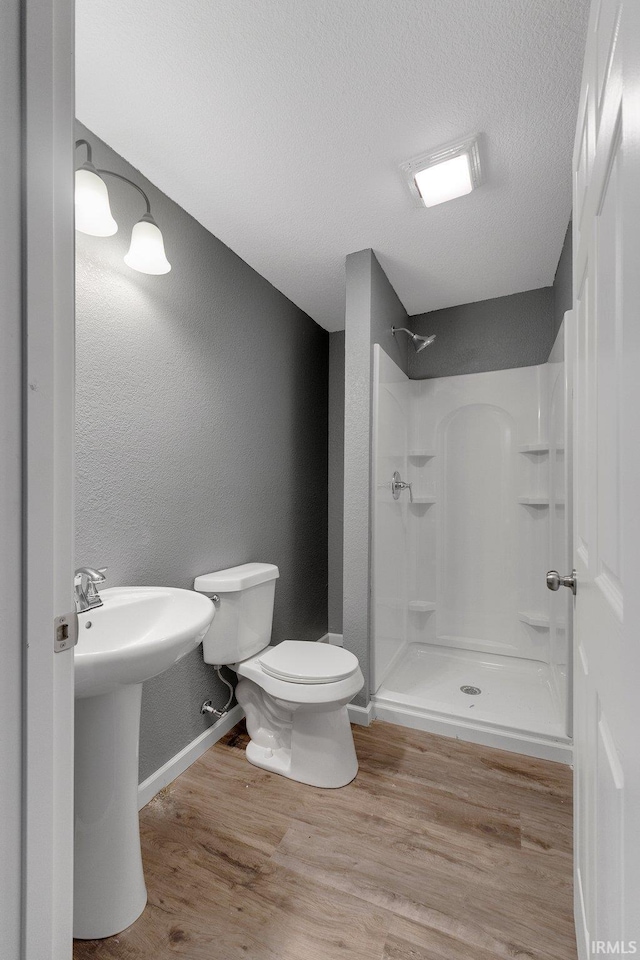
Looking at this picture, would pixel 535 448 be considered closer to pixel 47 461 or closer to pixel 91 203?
pixel 91 203

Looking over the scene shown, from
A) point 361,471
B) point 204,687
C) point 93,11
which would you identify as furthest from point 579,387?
point 204,687

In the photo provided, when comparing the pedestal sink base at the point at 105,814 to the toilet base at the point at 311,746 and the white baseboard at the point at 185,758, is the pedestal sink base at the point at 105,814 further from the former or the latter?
the toilet base at the point at 311,746

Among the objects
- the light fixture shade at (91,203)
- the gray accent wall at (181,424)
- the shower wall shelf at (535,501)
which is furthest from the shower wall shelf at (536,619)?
the light fixture shade at (91,203)

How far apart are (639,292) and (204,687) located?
6.61 feet

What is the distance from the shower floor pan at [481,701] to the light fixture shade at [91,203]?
2260 mm

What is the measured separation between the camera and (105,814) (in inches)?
44.3

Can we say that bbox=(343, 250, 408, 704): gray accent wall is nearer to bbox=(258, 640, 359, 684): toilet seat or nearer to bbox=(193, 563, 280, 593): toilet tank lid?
bbox=(258, 640, 359, 684): toilet seat

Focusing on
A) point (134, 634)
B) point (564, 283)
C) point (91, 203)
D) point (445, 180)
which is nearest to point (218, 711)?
point (134, 634)

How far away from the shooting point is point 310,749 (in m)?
1.76

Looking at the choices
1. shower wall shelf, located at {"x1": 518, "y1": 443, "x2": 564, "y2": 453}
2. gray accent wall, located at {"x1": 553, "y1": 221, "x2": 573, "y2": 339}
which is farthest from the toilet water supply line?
gray accent wall, located at {"x1": 553, "y1": 221, "x2": 573, "y2": 339}

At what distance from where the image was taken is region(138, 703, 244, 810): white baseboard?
1.62 m

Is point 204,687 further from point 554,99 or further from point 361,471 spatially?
point 554,99

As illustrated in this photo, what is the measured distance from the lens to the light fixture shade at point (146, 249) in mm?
1483

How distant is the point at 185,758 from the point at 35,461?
1681mm
